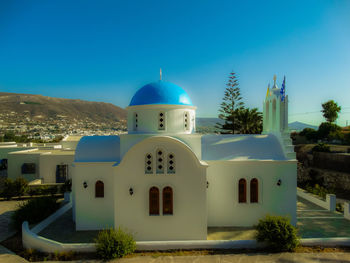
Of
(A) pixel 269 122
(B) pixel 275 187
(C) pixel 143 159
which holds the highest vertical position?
(A) pixel 269 122

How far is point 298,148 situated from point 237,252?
29911 mm

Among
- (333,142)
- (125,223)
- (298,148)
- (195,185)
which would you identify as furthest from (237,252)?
(333,142)

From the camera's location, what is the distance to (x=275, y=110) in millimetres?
13672

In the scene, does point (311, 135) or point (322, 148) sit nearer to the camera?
point (322, 148)

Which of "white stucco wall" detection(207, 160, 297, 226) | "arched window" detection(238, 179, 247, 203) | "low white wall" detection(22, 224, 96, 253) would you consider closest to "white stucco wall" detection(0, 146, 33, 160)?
"low white wall" detection(22, 224, 96, 253)

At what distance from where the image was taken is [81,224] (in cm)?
1134

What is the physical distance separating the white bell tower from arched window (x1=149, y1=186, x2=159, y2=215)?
8044 millimetres

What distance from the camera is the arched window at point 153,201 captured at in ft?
32.6

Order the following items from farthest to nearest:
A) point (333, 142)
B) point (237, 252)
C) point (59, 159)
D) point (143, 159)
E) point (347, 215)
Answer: point (333, 142) < point (59, 159) < point (347, 215) < point (143, 159) < point (237, 252)

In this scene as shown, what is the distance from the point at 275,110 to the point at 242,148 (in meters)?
3.79

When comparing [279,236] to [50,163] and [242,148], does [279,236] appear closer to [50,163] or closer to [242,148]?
[242,148]

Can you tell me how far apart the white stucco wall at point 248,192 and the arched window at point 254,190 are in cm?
16

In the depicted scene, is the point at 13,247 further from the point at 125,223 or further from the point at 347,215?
the point at 347,215

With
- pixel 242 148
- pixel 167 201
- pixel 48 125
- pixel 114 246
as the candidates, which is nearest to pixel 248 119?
pixel 242 148
